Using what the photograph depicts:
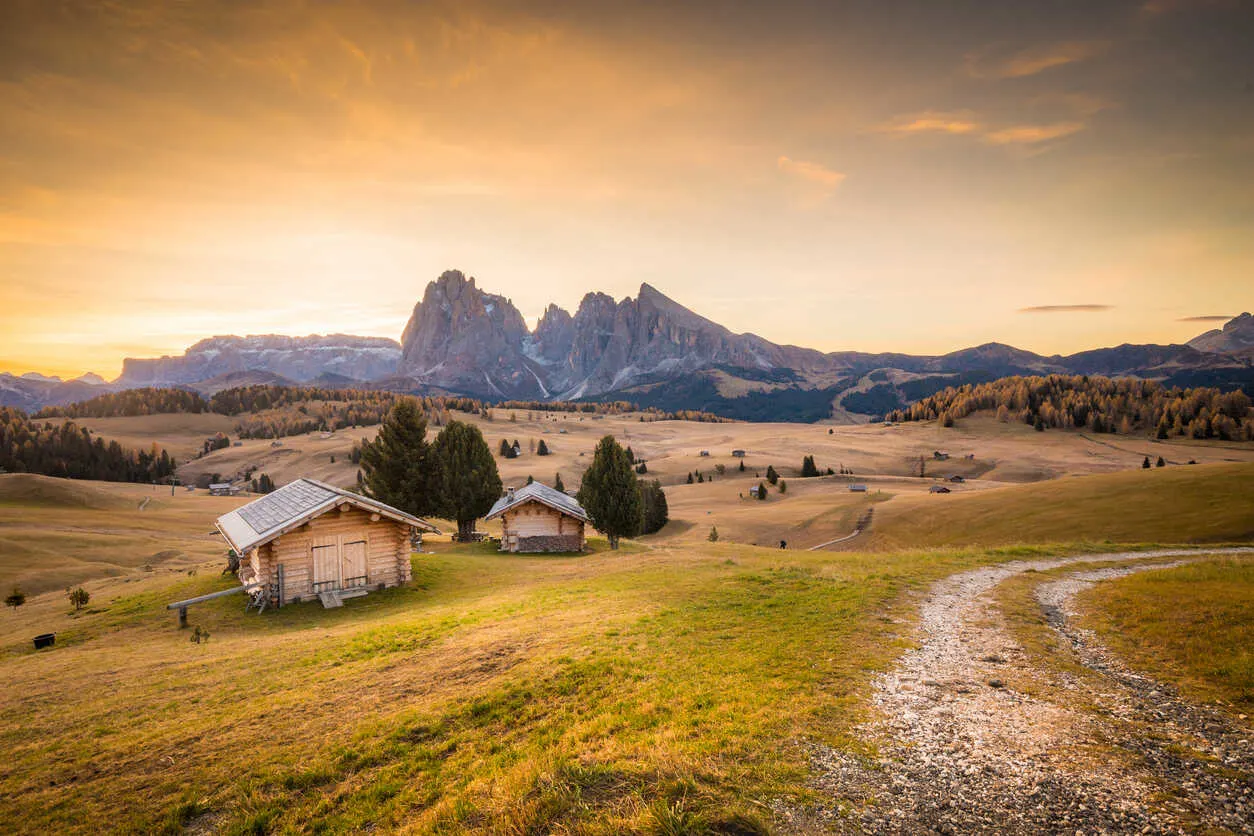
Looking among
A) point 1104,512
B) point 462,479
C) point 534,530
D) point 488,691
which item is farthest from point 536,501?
point 1104,512

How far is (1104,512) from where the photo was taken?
44344mm

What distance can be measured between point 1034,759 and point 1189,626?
932 centimetres

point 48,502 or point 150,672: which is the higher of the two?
point 150,672

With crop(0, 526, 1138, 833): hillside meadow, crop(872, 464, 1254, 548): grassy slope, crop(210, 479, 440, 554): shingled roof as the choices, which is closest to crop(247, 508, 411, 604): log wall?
crop(210, 479, 440, 554): shingled roof

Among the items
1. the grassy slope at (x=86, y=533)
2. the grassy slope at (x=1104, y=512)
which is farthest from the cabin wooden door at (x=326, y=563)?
the grassy slope at (x=1104, y=512)

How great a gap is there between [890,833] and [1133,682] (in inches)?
339

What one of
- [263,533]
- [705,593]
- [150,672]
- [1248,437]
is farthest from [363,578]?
[1248,437]

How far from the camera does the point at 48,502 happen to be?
71.3m

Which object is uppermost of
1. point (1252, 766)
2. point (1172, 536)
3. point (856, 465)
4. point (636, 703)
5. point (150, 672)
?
point (1252, 766)

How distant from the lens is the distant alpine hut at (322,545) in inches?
1025

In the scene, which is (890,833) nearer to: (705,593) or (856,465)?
(705,593)

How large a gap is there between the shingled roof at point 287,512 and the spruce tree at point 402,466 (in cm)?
1570

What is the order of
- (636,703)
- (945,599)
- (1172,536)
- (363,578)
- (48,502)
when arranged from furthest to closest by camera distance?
(48,502) < (1172,536) < (363,578) < (945,599) < (636,703)

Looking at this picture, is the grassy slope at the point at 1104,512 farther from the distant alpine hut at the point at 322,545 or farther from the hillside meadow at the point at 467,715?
the distant alpine hut at the point at 322,545
